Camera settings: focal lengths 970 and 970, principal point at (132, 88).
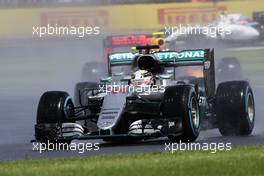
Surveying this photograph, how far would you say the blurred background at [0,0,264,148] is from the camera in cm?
3686

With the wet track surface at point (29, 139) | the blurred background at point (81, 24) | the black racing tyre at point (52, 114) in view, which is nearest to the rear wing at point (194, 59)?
the wet track surface at point (29, 139)

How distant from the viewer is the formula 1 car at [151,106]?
15.8 meters

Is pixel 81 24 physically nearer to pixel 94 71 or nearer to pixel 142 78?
pixel 94 71

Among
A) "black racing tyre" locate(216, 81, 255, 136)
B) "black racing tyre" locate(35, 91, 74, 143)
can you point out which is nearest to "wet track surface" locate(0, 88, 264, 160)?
"black racing tyre" locate(216, 81, 255, 136)

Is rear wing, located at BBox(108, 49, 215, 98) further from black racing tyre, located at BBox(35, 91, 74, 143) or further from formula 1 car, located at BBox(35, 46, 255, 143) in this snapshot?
black racing tyre, located at BBox(35, 91, 74, 143)

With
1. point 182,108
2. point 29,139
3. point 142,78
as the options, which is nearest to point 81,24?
point 29,139

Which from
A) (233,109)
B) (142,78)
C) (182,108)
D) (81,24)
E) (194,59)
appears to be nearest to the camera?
(182,108)

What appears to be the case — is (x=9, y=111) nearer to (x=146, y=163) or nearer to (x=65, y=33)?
(x=146, y=163)

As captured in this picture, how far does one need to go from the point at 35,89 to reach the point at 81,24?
260 inches

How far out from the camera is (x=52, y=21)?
38344 mm

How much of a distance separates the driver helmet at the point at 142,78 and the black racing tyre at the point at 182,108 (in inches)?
42.3

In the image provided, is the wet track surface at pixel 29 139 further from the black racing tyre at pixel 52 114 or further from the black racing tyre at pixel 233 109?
the black racing tyre at pixel 52 114

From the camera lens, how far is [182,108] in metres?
Result: 15.8

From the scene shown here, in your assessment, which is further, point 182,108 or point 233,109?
point 233,109
